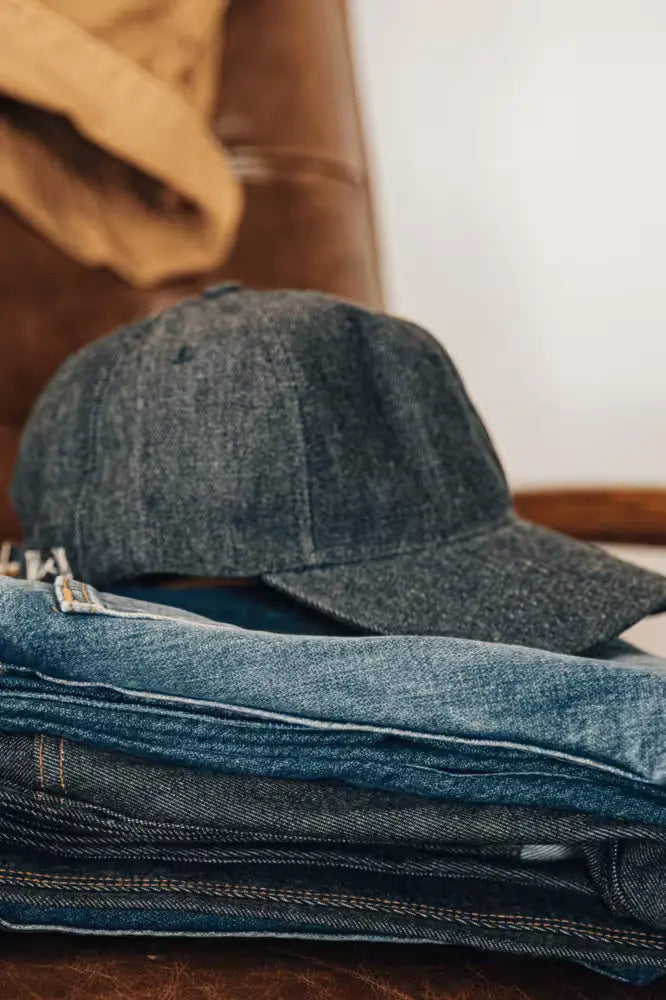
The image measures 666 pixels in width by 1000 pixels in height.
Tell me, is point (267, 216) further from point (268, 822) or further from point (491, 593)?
point (268, 822)

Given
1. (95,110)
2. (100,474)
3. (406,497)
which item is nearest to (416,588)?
(406,497)

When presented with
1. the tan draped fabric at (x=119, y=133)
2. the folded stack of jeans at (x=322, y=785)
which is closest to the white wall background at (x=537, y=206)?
the tan draped fabric at (x=119, y=133)

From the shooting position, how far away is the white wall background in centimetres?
92

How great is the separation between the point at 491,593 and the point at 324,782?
0.47ft

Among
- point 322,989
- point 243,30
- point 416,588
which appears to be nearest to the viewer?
point 322,989

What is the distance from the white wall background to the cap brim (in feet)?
1.76

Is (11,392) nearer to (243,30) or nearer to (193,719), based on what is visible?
(243,30)

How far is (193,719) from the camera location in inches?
12.5

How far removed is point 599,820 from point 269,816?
0.36ft

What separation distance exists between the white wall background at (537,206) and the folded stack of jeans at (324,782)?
687 millimetres

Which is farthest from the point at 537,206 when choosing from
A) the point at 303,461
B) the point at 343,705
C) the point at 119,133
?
the point at 343,705

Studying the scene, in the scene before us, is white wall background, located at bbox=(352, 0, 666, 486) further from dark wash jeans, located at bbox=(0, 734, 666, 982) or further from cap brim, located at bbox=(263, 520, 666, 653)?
dark wash jeans, located at bbox=(0, 734, 666, 982)

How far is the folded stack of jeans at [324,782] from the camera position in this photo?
308 millimetres

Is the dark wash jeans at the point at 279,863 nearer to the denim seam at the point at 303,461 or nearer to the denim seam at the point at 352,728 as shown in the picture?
the denim seam at the point at 352,728
